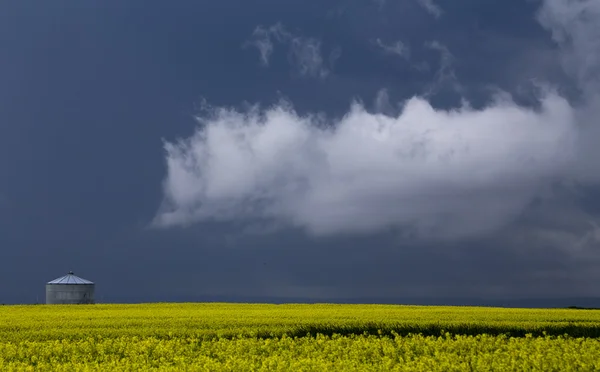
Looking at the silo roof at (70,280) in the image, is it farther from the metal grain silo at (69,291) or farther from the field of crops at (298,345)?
the field of crops at (298,345)

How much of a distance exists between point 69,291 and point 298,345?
3644cm

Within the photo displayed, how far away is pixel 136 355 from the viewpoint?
14.8 meters

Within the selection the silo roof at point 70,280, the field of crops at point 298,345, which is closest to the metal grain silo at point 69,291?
the silo roof at point 70,280

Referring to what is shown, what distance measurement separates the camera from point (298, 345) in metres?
16.0

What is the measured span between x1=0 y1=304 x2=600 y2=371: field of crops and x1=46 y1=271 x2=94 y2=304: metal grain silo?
2643 centimetres

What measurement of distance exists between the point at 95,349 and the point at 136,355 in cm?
200

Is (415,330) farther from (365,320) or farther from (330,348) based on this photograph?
(330,348)

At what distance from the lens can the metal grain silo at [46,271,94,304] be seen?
47906 mm

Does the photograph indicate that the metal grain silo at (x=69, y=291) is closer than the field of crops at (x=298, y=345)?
No

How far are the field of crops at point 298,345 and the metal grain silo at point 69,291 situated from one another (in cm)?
2643

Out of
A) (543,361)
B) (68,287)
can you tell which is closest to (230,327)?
(543,361)

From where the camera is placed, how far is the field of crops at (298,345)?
12.4m

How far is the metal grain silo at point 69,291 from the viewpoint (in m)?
47.9

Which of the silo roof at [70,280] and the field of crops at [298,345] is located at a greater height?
the silo roof at [70,280]
